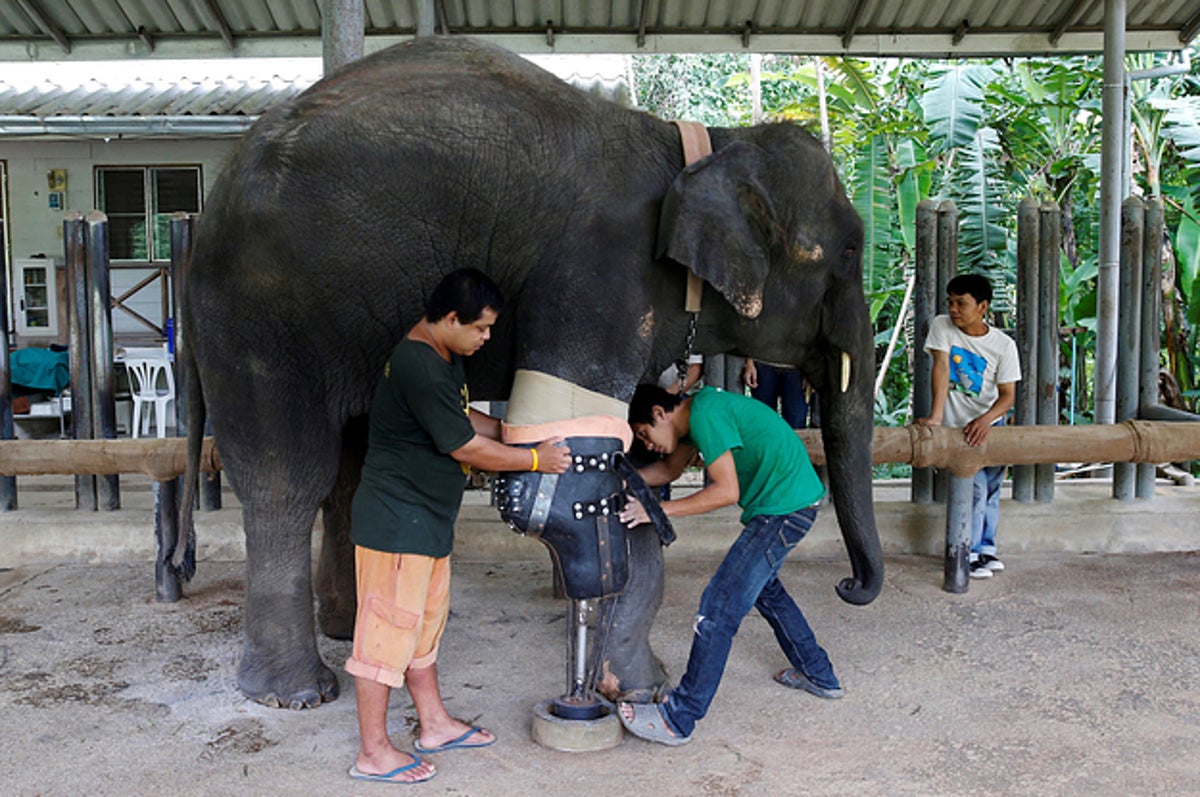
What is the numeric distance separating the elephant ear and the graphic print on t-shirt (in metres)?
2.26

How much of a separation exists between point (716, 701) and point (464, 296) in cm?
185

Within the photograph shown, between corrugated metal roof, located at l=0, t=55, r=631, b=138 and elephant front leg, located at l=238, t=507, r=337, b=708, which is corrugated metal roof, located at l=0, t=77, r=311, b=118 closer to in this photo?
corrugated metal roof, located at l=0, t=55, r=631, b=138

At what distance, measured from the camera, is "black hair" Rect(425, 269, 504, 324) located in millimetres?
3488

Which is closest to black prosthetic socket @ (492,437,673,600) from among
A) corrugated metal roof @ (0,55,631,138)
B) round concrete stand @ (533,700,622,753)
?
round concrete stand @ (533,700,622,753)

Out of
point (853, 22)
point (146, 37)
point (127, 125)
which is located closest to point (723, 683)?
point (853, 22)

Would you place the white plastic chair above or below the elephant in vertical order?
below

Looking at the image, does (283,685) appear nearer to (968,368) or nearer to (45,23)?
(968,368)

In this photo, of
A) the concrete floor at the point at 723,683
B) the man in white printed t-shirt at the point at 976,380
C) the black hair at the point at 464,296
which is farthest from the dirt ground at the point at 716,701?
the black hair at the point at 464,296

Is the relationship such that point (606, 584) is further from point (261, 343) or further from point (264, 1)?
point (264, 1)

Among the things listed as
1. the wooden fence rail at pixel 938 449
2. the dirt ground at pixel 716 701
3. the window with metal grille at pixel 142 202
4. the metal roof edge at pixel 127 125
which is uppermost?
the metal roof edge at pixel 127 125

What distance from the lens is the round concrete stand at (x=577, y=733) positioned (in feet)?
12.3

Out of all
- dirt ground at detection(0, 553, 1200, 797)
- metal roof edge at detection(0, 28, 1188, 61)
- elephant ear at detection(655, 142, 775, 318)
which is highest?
metal roof edge at detection(0, 28, 1188, 61)

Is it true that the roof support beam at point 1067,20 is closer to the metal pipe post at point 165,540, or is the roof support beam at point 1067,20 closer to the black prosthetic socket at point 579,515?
the black prosthetic socket at point 579,515

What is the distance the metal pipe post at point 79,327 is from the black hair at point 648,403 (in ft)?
11.6
